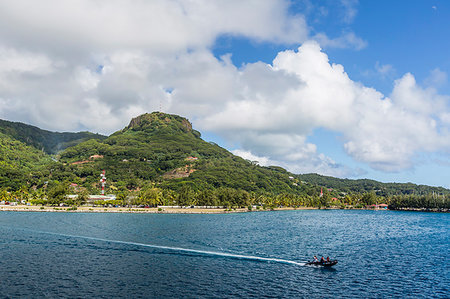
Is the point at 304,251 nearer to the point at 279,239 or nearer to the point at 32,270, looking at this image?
the point at 279,239

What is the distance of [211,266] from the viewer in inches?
2702

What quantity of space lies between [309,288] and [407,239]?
7778 centimetres

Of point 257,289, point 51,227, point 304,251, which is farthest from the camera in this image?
point 51,227

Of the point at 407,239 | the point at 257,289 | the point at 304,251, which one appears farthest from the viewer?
the point at 407,239

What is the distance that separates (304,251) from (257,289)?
3648 cm

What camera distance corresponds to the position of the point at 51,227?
12288 centimetres

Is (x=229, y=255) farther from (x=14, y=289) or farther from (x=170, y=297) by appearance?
(x=14, y=289)

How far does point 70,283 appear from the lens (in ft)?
180

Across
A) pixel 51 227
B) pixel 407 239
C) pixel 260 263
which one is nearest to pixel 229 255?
pixel 260 263

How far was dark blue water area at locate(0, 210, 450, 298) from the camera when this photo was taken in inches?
2090

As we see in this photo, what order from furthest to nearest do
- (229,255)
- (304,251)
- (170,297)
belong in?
1. (304,251)
2. (229,255)
3. (170,297)

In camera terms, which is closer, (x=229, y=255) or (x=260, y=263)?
(x=260, y=263)

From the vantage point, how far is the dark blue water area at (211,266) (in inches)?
2090

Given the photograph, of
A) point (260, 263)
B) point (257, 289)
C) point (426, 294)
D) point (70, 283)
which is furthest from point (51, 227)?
point (426, 294)
